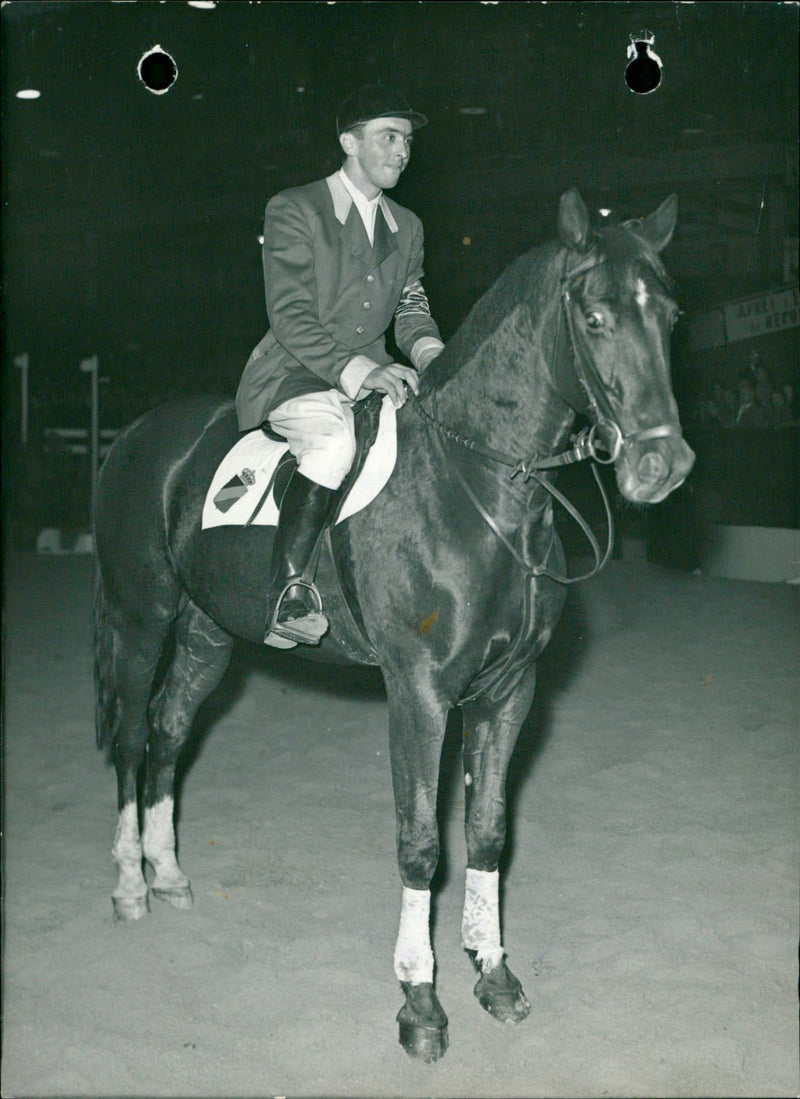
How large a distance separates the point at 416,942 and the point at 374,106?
2.26 meters

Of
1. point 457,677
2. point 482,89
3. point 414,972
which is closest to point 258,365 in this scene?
point 457,677

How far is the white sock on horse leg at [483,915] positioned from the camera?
288 centimetres

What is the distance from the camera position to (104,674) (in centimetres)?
377

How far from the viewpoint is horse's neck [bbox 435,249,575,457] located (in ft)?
7.90

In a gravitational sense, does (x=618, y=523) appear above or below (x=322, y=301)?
below

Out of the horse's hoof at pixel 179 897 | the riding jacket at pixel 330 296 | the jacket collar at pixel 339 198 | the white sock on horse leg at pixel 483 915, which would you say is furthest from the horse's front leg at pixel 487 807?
the jacket collar at pixel 339 198

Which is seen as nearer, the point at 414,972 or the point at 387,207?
the point at 414,972

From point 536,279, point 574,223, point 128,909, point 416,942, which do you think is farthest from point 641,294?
point 128,909

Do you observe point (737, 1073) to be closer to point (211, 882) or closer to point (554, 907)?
point (554, 907)

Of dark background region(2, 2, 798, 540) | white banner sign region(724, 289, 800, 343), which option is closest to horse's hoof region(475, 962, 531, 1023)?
dark background region(2, 2, 798, 540)

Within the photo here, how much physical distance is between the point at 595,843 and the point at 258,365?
2.31 metres

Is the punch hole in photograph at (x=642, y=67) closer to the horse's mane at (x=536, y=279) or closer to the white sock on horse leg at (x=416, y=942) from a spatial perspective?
the horse's mane at (x=536, y=279)

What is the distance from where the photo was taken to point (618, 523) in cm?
1177

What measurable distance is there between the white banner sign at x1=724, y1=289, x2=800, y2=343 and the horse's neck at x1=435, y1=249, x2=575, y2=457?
8.08 meters
